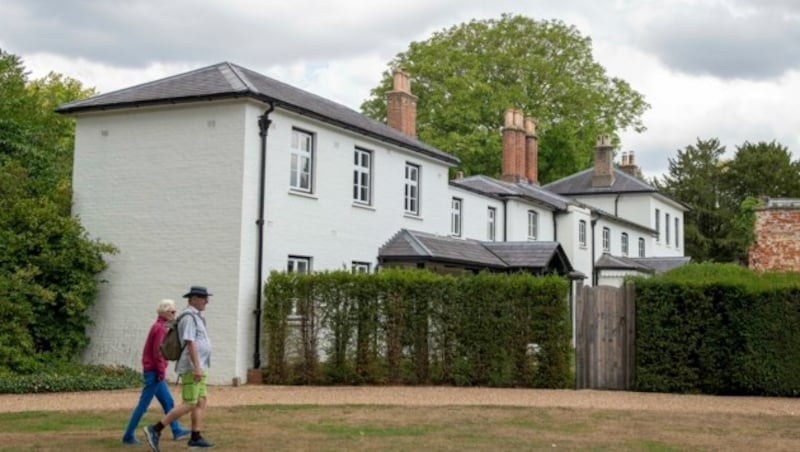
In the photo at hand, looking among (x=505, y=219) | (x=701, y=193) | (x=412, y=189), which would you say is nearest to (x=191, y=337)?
(x=412, y=189)

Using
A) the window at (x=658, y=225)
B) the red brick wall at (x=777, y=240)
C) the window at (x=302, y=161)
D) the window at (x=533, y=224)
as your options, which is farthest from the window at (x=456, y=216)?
the window at (x=658, y=225)

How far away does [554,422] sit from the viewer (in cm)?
1254

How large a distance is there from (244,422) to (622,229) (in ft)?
110

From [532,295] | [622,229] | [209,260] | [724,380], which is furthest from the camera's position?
[622,229]

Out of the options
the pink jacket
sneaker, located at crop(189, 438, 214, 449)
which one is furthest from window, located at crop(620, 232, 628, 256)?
sneaker, located at crop(189, 438, 214, 449)

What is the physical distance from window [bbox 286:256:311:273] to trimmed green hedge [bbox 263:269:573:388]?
1.54 m

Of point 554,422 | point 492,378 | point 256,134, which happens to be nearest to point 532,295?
point 492,378

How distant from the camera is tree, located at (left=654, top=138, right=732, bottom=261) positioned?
56906 millimetres

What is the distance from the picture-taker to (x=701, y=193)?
190 feet

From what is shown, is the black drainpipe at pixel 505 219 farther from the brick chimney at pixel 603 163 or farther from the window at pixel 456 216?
the brick chimney at pixel 603 163

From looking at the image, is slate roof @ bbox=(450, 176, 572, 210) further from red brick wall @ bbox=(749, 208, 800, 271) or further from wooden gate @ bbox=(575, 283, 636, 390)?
wooden gate @ bbox=(575, 283, 636, 390)

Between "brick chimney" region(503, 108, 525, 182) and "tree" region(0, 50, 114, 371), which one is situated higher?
"brick chimney" region(503, 108, 525, 182)

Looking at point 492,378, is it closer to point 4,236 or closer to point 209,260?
point 209,260

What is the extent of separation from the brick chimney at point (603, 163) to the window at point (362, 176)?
24.6 meters
